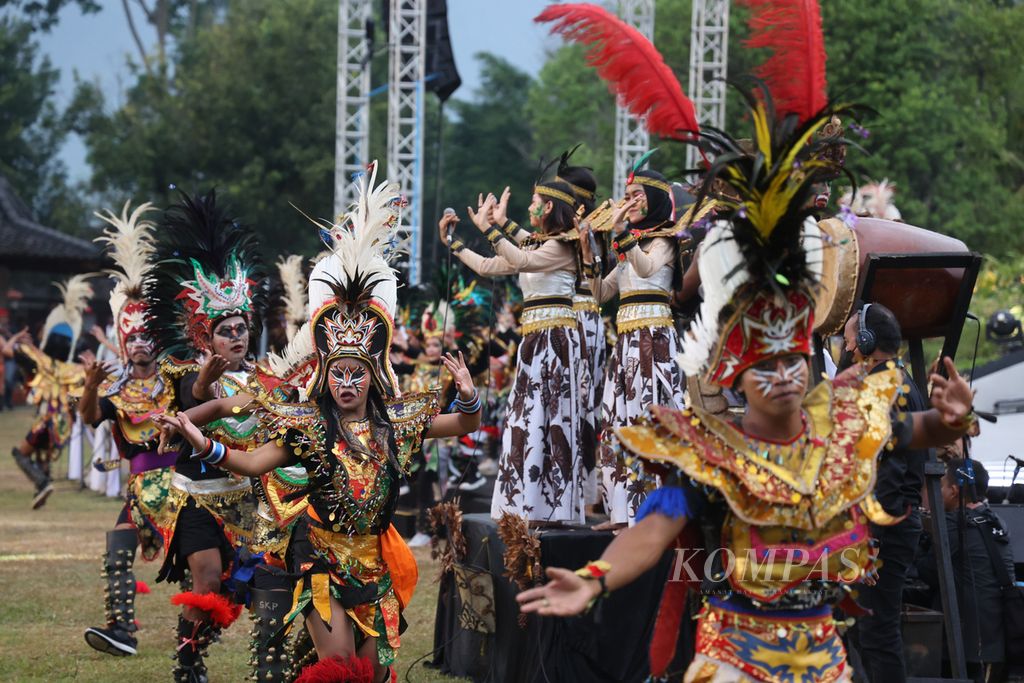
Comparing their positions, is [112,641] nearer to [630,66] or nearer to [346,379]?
[346,379]

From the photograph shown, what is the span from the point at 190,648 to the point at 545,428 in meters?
2.34

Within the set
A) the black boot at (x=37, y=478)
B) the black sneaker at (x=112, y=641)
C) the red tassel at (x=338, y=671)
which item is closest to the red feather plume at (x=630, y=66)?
the red tassel at (x=338, y=671)

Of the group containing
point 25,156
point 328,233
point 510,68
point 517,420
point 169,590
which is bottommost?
point 169,590

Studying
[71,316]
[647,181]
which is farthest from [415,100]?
[647,181]

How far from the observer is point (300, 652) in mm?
7043

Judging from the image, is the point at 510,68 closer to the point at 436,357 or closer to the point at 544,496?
the point at 436,357

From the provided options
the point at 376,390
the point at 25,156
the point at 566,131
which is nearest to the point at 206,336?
the point at 376,390

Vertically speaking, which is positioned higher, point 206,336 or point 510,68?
point 510,68

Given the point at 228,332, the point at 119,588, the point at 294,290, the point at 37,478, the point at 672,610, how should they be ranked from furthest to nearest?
the point at 37,478 < the point at 294,290 < the point at 119,588 < the point at 228,332 < the point at 672,610

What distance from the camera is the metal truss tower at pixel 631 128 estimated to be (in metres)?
24.5

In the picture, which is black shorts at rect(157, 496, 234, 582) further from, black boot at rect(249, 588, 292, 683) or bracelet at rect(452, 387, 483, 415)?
bracelet at rect(452, 387, 483, 415)

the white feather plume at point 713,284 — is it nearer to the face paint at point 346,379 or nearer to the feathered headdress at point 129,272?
the face paint at point 346,379

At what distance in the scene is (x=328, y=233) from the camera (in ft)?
23.9

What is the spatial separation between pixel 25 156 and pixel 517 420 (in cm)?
4965
